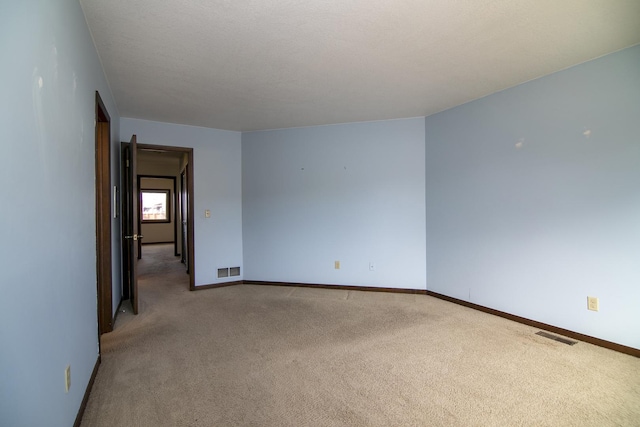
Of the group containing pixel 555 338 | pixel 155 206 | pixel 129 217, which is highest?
pixel 155 206

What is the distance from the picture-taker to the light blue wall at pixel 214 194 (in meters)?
4.82

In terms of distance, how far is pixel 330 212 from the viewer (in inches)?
192

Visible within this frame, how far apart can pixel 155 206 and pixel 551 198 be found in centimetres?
1109

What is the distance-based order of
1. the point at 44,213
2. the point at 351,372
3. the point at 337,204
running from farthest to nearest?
the point at 337,204
the point at 351,372
the point at 44,213

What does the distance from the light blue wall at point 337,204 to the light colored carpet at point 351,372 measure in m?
1.07

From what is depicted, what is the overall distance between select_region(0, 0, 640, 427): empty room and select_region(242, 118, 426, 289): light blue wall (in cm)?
3

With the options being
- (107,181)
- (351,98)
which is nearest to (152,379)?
(107,181)

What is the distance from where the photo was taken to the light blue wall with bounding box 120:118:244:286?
482 cm

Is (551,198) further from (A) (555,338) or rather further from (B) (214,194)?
(B) (214,194)

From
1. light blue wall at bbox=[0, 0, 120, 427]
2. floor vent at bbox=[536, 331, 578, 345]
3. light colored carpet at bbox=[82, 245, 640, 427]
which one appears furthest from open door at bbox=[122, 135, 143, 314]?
floor vent at bbox=[536, 331, 578, 345]

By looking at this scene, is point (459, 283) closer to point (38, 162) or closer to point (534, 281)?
point (534, 281)

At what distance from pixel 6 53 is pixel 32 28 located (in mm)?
301

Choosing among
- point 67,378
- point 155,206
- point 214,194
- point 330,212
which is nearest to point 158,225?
point 155,206

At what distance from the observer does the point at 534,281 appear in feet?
10.7
